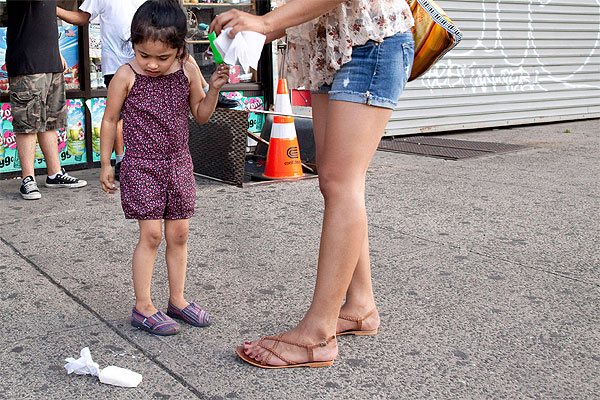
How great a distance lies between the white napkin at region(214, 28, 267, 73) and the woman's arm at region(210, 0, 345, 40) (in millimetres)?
21

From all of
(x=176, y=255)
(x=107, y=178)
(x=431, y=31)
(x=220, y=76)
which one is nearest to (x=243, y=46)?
(x=220, y=76)

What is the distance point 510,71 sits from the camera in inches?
370

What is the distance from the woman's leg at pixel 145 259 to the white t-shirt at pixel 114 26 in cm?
301

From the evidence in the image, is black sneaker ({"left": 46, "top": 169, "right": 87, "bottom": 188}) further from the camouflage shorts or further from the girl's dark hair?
the girl's dark hair

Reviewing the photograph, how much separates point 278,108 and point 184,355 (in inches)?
142

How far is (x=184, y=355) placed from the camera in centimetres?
266

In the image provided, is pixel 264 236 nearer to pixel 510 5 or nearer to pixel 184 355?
pixel 184 355

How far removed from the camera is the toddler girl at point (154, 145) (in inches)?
109

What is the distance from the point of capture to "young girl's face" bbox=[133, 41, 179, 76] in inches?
104

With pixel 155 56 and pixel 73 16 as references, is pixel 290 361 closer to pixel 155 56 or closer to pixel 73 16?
pixel 155 56

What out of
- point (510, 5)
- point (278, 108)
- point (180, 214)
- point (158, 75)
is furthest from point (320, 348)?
point (510, 5)

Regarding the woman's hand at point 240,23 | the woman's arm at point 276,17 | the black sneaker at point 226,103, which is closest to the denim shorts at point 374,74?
the woman's arm at point 276,17

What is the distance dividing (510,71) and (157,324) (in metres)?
7.69

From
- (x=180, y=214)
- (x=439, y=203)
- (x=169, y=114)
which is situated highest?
(x=169, y=114)
